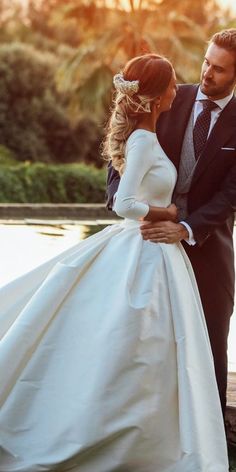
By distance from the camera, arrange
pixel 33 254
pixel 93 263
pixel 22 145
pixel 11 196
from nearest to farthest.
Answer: pixel 93 263 < pixel 33 254 < pixel 11 196 < pixel 22 145

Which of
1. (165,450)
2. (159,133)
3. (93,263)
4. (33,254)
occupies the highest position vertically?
(159,133)

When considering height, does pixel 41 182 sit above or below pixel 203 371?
below

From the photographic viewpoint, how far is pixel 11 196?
23.4m

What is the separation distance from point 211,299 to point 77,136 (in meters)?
31.1

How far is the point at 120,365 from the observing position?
3.90m

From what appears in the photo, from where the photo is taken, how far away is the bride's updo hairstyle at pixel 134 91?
4020 mm

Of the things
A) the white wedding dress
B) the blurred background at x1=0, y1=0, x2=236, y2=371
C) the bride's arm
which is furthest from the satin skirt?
the blurred background at x1=0, y1=0, x2=236, y2=371

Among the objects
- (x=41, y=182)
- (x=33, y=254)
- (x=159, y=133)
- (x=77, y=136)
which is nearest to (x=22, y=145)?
(x=77, y=136)

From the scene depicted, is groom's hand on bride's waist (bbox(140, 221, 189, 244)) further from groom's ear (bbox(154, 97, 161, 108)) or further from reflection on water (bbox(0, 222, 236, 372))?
reflection on water (bbox(0, 222, 236, 372))

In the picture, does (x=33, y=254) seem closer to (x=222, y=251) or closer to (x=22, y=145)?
(x=222, y=251)

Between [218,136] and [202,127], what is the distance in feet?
0.30

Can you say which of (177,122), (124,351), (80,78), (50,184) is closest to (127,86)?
(177,122)

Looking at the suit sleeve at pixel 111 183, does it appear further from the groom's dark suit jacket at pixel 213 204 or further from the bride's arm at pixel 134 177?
the bride's arm at pixel 134 177

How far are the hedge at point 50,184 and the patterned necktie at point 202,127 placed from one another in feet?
61.5
